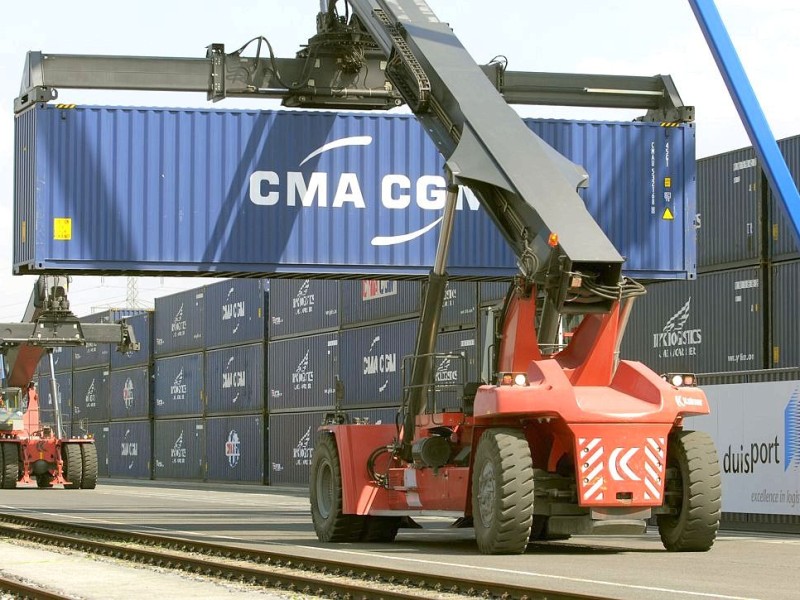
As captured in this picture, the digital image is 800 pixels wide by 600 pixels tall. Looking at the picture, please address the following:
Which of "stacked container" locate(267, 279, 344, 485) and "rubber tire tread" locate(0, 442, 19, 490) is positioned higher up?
"stacked container" locate(267, 279, 344, 485)

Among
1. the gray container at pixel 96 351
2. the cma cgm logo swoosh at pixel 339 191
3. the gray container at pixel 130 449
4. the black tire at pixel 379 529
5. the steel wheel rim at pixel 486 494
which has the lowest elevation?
the gray container at pixel 130 449

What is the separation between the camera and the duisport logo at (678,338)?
28219 millimetres

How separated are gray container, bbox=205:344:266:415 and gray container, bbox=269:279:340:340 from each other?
1.44 m

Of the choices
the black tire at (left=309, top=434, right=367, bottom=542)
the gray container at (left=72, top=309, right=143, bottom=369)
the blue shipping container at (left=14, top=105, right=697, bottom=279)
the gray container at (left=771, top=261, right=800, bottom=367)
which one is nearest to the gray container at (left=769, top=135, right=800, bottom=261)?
the gray container at (left=771, top=261, right=800, bottom=367)

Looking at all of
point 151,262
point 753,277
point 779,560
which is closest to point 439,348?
point 753,277

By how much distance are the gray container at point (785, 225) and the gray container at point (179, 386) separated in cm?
2978

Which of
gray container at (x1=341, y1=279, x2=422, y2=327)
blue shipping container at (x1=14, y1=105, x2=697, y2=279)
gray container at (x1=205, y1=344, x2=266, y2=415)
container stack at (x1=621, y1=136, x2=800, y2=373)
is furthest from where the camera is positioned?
gray container at (x1=205, y1=344, x2=266, y2=415)

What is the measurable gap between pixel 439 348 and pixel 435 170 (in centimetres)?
1536

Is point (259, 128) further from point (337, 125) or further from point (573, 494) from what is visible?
point (573, 494)

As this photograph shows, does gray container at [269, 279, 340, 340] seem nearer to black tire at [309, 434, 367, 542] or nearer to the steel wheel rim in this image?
black tire at [309, 434, 367, 542]

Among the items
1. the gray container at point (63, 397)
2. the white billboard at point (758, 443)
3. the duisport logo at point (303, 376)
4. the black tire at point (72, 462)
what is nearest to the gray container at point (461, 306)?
the duisport logo at point (303, 376)

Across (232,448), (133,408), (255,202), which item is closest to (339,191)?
(255,202)

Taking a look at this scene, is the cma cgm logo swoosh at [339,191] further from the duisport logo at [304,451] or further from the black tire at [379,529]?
the duisport logo at [304,451]

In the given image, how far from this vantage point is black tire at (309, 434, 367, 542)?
1717 centimetres
